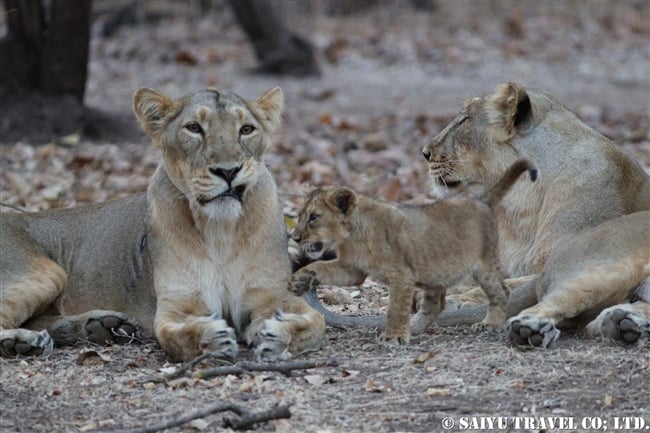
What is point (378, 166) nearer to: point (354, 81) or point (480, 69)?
point (354, 81)

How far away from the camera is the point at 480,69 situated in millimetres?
15055

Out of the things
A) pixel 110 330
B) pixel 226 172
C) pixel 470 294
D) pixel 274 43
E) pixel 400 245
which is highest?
pixel 226 172

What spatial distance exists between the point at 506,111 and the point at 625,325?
1.49 metres

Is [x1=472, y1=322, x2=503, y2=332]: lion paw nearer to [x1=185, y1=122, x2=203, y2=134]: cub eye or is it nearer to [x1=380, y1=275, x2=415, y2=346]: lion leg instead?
[x1=380, y1=275, x2=415, y2=346]: lion leg

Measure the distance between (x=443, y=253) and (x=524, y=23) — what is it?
1317 centimetres

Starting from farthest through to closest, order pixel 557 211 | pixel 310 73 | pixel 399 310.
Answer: pixel 310 73 < pixel 557 211 < pixel 399 310

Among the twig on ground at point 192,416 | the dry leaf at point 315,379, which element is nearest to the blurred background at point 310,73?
the dry leaf at point 315,379

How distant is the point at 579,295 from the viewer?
16.9ft

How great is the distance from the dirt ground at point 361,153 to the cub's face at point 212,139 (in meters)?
0.61

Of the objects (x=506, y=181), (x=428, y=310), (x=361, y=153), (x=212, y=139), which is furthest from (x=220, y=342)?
(x=361, y=153)

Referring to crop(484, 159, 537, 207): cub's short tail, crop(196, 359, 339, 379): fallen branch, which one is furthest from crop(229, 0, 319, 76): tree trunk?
crop(196, 359, 339, 379): fallen branch

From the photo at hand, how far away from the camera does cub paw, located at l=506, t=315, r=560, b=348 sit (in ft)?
16.2

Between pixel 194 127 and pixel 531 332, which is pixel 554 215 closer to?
pixel 531 332

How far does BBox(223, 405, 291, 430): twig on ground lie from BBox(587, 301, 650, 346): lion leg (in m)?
1.54
